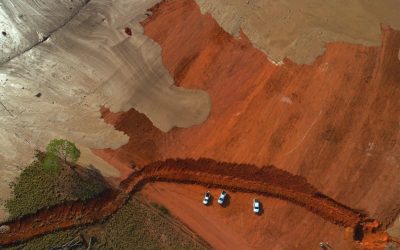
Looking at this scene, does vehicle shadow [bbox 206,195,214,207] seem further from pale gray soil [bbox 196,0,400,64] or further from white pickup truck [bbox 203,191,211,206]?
pale gray soil [bbox 196,0,400,64]

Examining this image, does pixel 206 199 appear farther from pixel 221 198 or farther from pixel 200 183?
pixel 200 183

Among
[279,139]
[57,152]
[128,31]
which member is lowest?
[57,152]

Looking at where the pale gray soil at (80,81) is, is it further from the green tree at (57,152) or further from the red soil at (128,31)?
the green tree at (57,152)

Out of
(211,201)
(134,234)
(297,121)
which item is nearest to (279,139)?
(297,121)

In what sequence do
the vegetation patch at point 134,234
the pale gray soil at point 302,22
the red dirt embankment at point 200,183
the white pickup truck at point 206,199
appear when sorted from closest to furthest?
the vegetation patch at point 134,234
the red dirt embankment at point 200,183
the white pickup truck at point 206,199
the pale gray soil at point 302,22

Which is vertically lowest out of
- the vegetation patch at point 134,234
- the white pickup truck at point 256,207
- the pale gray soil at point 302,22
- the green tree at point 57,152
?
the vegetation patch at point 134,234

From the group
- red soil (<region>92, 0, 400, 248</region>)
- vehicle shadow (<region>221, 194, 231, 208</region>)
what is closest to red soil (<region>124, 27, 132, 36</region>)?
red soil (<region>92, 0, 400, 248</region>)

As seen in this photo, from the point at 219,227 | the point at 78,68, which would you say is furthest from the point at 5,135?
the point at 219,227

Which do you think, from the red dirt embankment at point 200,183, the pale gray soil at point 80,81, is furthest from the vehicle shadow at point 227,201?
the pale gray soil at point 80,81

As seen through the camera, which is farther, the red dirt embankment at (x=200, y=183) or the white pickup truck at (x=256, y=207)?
the white pickup truck at (x=256, y=207)
